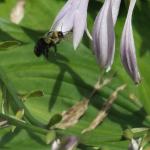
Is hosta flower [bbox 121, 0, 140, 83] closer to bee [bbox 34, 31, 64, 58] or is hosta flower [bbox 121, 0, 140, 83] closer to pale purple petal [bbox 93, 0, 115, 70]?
pale purple petal [bbox 93, 0, 115, 70]

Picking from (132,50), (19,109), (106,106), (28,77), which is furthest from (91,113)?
(132,50)

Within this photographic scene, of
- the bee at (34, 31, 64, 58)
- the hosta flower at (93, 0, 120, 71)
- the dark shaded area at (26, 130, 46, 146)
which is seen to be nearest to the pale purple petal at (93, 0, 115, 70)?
the hosta flower at (93, 0, 120, 71)

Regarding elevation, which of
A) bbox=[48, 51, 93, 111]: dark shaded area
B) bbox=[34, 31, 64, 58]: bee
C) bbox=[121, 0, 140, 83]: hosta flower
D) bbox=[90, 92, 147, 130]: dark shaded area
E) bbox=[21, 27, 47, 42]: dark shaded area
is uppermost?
bbox=[121, 0, 140, 83]: hosta flower

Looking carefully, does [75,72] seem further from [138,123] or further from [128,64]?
[128,64]

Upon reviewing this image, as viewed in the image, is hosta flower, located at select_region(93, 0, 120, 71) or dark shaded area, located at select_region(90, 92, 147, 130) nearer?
hosta flower, located at select_region(93, 0, 120, 71)

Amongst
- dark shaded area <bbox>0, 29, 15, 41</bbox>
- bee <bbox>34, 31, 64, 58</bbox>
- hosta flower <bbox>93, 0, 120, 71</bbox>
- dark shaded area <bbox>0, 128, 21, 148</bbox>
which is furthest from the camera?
dark shaded area <bbox>0, 29, 15, 41</bbox>

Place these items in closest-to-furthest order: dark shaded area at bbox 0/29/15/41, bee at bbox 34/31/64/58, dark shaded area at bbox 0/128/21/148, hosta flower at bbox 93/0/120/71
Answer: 1. hosta flower at bbox 93/0/120/71
2. bee at bbox 34/31/64/58
3. dark shaded area at bbox 0/128/21/148
4. dark shaded area at bbox 0/29/15/41
